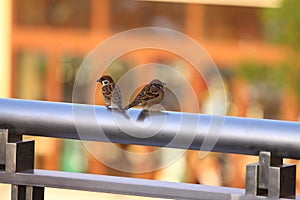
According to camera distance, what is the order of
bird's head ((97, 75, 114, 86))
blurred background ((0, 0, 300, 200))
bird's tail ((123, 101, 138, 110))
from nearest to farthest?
1. bird's tail ((123, 101, 138, 110))
2. bird's head ((97, 75, 114, 86))
3. blurred background ((0, 0, 300, 200))

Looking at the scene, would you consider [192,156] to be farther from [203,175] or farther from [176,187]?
[176,187]

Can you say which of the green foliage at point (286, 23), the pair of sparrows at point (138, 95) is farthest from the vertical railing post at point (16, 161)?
the green foliage at point (286, 23)

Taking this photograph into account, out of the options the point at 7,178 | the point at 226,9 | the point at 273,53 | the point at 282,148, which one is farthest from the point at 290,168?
the point at 226,9

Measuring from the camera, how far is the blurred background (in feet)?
40.0

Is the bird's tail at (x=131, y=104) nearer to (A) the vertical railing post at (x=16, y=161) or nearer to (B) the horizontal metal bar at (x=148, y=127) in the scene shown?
(B) the horizontal metal bar at (x=148, y=127)

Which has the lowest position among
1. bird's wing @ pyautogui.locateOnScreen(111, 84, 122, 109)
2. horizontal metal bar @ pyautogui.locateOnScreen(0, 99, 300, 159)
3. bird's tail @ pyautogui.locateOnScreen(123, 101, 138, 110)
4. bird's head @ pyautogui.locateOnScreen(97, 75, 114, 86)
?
horizontal metal bar @ pyautogui.locateOnScreen(0, 99, 300, 159)

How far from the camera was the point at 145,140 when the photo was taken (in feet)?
6.63

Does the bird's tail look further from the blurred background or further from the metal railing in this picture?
the blurred background

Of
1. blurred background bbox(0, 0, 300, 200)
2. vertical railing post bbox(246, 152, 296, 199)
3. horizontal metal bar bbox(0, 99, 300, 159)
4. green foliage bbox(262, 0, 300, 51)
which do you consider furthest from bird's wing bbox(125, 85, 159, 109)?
blurred background bbox(0, 0, 300, 200)

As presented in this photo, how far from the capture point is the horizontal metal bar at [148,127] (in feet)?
6.18

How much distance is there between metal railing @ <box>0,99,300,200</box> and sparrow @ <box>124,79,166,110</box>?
0.16 meters

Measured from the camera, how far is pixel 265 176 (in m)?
1.85

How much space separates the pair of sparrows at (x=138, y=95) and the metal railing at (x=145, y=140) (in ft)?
0.57

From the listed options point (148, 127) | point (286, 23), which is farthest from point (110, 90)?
point (286, 23)
